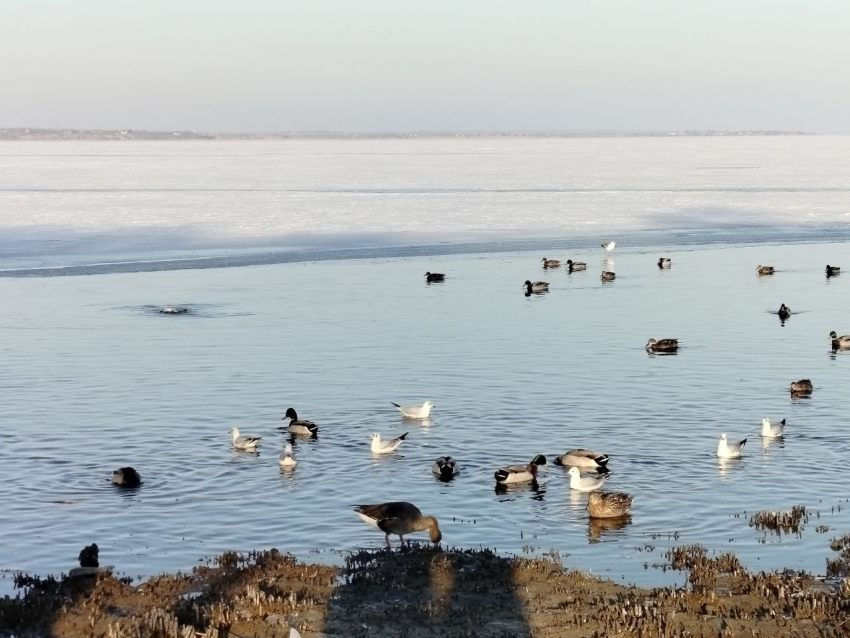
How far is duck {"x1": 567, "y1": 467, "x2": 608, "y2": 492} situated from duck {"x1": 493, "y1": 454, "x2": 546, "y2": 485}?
580 mm

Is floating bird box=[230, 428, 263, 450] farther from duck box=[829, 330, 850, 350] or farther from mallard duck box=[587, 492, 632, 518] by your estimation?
duck box=[829, 330, 850, 350]

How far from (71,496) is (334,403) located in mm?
7344

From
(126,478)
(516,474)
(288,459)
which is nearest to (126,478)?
(126,478)

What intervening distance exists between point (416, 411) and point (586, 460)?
4.92 m

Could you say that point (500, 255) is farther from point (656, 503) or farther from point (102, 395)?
point (656, 503)

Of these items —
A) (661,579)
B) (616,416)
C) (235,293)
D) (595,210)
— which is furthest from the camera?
(595,210)

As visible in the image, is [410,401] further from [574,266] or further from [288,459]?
[574,266]

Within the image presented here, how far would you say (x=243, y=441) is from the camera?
19.7 m

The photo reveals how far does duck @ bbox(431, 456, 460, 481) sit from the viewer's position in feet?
58.0

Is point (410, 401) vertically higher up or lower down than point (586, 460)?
lower down

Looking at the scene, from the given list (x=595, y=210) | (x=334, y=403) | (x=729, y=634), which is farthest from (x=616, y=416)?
(x=595, y=210)

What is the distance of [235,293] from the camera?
129ft

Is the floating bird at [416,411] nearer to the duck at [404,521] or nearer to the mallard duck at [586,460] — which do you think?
the mallard duck at [586,460]

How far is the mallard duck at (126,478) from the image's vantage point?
1739 centimetres
